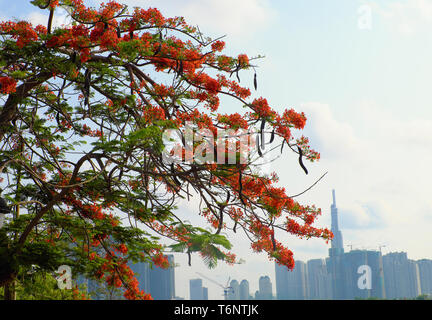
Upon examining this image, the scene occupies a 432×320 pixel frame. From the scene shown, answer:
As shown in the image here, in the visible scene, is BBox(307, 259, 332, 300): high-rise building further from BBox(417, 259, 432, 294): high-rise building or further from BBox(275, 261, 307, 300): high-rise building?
BBox(417, 259, 432, 294): high-rise building

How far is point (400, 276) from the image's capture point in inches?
1999

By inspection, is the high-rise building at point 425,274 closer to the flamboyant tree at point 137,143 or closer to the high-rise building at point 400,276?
the high-rise building at point 400,276

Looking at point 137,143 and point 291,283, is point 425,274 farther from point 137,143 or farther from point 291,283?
point 137,143

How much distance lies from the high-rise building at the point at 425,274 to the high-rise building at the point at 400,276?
385mm

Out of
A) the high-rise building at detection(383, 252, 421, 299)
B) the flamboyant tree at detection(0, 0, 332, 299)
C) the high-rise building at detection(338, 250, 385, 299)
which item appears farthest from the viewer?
the high-rise building at detection(338, 250, 385, 299)

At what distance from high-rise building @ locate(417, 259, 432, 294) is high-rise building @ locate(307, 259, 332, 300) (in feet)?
31.2

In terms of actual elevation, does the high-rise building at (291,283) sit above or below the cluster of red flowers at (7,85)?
below

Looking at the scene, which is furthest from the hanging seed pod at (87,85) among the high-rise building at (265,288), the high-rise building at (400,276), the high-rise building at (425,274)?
the high-rise building at (400,276)

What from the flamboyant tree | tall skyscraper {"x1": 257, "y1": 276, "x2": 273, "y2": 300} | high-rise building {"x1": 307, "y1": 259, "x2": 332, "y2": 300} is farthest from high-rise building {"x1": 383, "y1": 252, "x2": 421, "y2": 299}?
the flamboyant tree

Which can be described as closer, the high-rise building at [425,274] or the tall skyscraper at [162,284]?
the tall skyscraper at [162,284]

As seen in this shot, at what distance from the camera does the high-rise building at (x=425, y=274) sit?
4791cm

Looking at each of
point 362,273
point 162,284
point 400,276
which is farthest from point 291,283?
point 162,284

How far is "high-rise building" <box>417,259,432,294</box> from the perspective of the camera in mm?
47906

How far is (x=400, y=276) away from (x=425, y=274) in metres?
2.52
